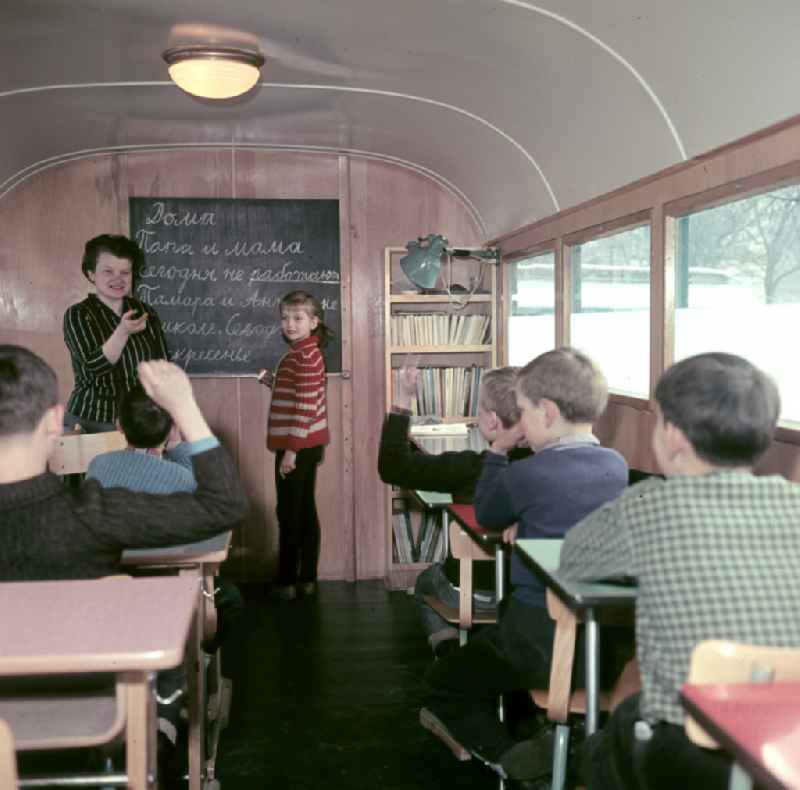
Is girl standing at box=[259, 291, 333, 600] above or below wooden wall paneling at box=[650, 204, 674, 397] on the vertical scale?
below

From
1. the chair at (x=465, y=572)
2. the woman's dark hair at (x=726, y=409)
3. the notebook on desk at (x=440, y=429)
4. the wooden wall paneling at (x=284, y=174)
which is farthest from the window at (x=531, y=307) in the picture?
the woman's dark hair at (x=726, y=409)

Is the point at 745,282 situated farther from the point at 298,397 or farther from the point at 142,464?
the point at 298,397

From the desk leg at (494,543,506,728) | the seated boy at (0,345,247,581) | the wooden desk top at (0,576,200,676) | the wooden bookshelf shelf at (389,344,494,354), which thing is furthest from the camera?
the wooden bookshelf shelf at (389,344,494,354)

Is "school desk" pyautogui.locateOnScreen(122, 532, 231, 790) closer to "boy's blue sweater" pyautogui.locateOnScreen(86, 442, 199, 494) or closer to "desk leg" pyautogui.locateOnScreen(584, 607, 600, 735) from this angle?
"boy's blue sweater" pyautogui.locateOnScreen(86, 442, 199, 494)

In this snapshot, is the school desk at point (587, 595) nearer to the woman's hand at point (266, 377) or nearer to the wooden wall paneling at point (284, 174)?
the woman's hand at point (266, 377)

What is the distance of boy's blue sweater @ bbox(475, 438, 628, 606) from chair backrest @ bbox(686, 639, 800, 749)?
959 millimetres

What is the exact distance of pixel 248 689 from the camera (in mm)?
3662

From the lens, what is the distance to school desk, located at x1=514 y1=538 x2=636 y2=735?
6.07 ft

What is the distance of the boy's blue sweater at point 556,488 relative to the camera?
2402 millimetres

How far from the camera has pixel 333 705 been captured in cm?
350

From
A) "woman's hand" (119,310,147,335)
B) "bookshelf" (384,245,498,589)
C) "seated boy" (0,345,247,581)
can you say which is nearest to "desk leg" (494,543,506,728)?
"seated boy" (0,345,247,581)

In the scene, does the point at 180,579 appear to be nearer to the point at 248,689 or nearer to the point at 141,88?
the point at 248,689

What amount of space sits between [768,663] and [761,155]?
1.55 metres

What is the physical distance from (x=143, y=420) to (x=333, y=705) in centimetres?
135
